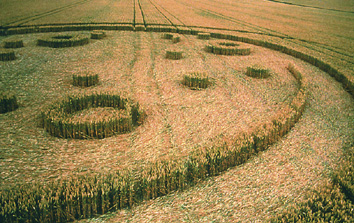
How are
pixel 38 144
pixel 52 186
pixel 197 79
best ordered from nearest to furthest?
1. pixel 52 186
2. pixel 38 144
3. pixel 197 79

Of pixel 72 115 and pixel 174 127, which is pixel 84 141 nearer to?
pixel 72 115

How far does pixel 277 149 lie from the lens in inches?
193

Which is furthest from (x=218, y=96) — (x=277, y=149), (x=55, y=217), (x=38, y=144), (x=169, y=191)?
(x=55, y=217)

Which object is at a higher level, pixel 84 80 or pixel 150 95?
pixel 84 80

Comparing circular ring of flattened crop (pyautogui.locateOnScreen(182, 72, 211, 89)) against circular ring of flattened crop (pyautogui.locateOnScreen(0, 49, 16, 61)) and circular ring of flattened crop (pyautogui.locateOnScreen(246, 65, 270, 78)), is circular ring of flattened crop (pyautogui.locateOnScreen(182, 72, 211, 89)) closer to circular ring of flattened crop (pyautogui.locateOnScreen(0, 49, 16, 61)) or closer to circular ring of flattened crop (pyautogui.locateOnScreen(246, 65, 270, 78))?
circular ring of flattened crop (pyautogui.locateOnScreen(246, 65, 270, 78))

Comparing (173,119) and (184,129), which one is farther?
(173,119)

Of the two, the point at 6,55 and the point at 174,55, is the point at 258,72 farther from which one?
the point at 6,55

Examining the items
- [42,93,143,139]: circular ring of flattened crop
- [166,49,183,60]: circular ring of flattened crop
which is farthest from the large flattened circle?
[166,49,183,60]: circular ring of flattened crop

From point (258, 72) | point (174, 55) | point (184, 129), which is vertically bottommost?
point (184, 129)

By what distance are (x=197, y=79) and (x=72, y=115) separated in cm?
386

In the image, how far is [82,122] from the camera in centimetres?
504

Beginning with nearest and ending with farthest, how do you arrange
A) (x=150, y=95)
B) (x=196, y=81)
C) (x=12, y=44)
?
1. (x=150, y=95)
2. (x=196, y=81)
3. (x=12, y=44)

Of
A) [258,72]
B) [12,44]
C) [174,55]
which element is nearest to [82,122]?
[258,72]

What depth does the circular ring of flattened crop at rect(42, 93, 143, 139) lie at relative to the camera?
16.3 ft
